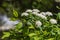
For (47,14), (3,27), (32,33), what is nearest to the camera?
(32,33)

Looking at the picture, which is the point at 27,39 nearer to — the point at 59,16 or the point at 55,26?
the point at 55,26

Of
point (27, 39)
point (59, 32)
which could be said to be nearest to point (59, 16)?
point (59, 32)

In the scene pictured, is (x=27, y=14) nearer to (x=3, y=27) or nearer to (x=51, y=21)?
(x=51, y=21)

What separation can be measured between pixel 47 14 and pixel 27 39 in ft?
1.15

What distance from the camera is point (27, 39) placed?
1983mm

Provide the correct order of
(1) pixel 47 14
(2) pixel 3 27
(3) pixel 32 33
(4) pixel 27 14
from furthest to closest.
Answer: (2) pixel 3 27 < (1) pixel 47 14 < (4) pixel 27 14 < (3) pixel 32 33

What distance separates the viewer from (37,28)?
199 centimetres

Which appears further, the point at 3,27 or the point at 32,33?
the point at 3,27

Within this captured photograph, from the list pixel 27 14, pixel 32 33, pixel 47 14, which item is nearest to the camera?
pixel 32 33

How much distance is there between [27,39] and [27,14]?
224 millimetres

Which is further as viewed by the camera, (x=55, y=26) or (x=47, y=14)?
(x=47, y=14)

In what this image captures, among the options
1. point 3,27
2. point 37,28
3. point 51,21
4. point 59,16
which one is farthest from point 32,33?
point 3,27

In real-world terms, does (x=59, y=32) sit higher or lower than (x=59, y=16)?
lower

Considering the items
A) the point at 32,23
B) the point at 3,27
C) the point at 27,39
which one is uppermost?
the point at 3,27
